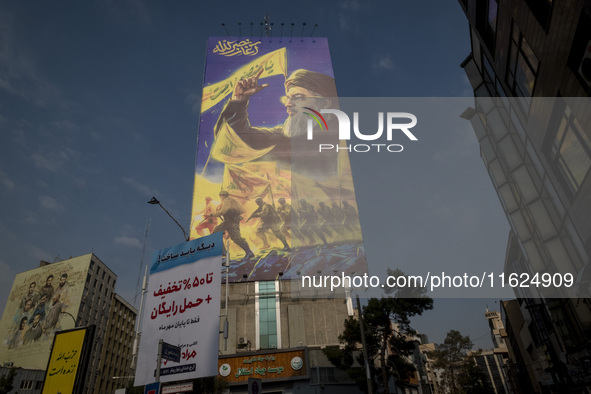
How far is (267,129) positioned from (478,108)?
30.1 meters

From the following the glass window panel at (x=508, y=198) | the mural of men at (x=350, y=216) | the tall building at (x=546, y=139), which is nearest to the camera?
the tall building at (x=546, y=139)

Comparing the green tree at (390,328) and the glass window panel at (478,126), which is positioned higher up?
the glass window panel at (478,126)

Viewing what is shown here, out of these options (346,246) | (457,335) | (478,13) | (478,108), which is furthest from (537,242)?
(457,335)

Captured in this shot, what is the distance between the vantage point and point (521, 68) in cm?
1391

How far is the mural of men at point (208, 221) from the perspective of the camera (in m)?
41.5

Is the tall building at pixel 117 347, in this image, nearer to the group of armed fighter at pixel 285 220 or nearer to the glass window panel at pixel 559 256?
the group of armed fighter at pixel 285 220

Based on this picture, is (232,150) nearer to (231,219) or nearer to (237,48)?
(231,219)

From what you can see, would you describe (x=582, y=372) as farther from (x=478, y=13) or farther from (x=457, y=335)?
(x=457, y=335)

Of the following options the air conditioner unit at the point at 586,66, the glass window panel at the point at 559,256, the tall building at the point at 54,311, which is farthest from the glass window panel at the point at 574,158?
the tall building at the point at 54,311

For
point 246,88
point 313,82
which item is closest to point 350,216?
point 313,82

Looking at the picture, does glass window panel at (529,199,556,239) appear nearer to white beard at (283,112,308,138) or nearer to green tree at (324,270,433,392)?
green tree at (324,270,433,392)

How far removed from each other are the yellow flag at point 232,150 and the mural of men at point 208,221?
6.25 metres

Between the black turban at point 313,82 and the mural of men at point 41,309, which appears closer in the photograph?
the black turban at point 313,82

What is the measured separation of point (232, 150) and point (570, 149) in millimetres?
Answer: 38910
